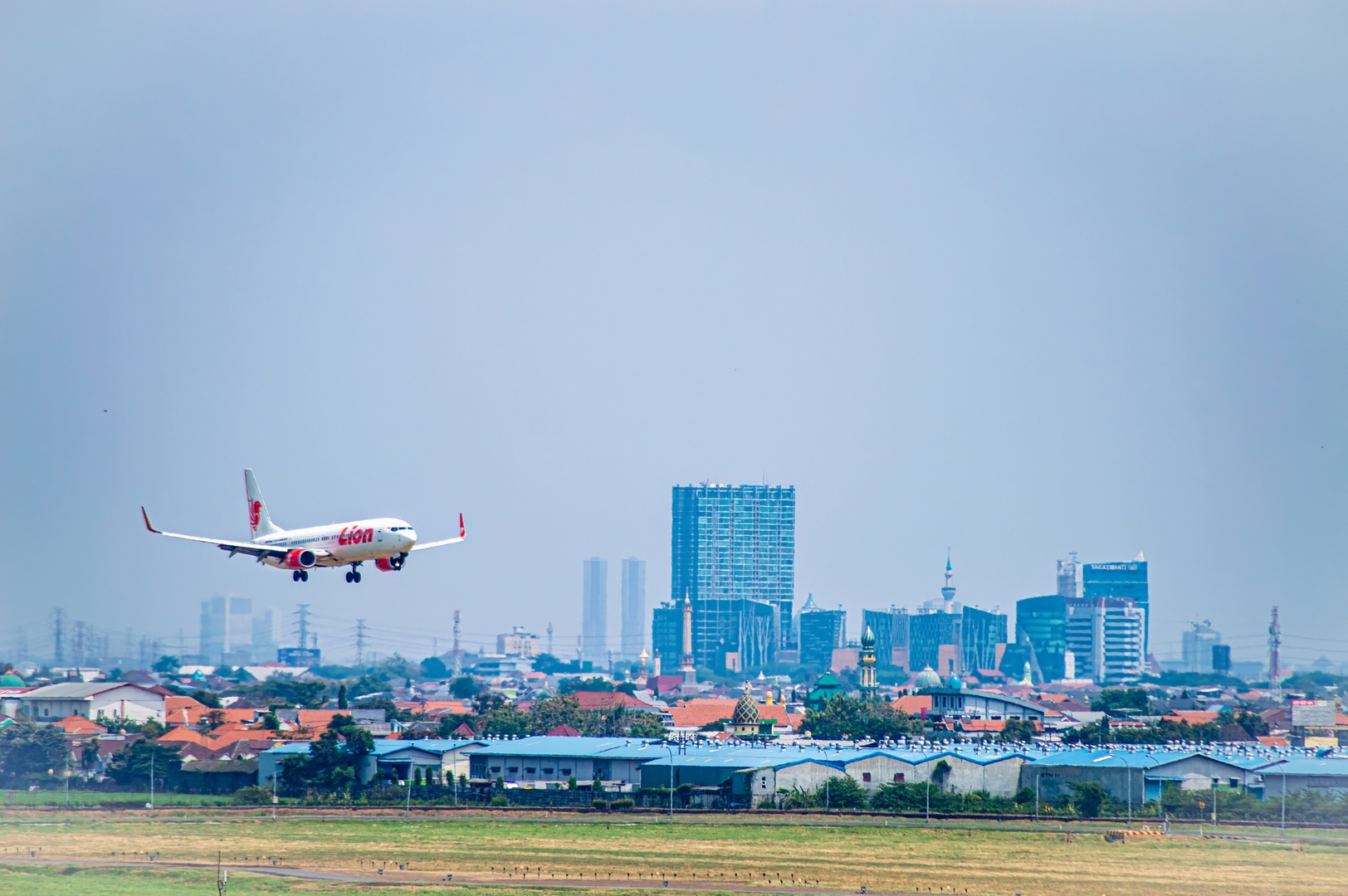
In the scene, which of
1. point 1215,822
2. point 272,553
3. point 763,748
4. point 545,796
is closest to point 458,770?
point 545,796

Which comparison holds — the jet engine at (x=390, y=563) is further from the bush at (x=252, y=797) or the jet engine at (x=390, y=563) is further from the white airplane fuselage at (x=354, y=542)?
the bush at (x=252, y=797)

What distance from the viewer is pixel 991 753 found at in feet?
486

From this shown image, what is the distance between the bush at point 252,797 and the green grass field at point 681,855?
11.5 meters

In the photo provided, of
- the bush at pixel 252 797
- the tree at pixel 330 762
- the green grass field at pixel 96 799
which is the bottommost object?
the green grass field at pixel 96 799

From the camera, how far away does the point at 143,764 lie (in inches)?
6019

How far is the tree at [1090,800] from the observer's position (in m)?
128

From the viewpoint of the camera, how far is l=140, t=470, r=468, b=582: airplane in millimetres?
94500

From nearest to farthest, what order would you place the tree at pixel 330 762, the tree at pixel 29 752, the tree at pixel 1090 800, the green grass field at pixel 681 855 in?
1. the green grass field at pixel 681 855
2. the tree at pixel 1090 800
3. the tree at pixel 330 762
4. the tree at pixel 29 752

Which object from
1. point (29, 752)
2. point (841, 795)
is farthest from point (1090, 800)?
point (29, 752)

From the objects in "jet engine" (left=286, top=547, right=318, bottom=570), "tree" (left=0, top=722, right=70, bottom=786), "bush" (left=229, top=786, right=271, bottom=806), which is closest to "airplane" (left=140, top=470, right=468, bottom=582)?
"jet engine" (left=286, top=547, right=318, bottom=570)

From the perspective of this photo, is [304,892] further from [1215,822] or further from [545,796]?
[1215,822]

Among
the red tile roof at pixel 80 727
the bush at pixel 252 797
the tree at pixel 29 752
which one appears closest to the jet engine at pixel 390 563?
the bush at pixel 252 797

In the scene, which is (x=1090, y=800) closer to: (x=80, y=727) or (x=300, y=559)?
(x=300, y=559)

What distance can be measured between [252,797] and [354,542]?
52633 millimetres
